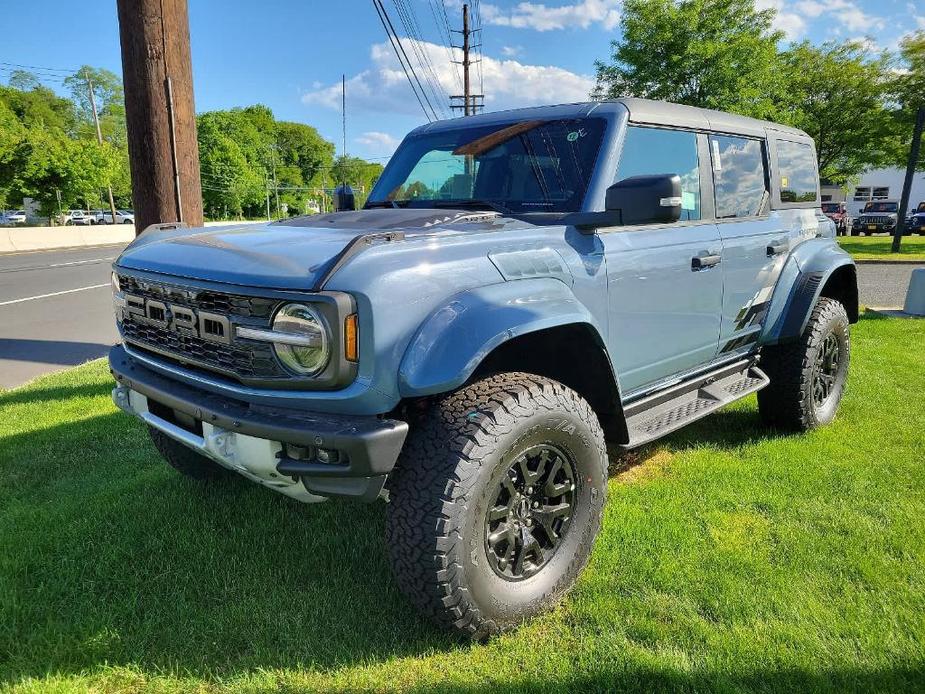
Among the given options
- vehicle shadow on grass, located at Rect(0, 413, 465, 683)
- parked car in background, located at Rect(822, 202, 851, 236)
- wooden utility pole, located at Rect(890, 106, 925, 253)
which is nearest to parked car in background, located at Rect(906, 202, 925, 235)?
parked car in background, located at Rect(822, 202, 851, 236)

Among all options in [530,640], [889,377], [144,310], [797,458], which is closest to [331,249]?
[144,310]

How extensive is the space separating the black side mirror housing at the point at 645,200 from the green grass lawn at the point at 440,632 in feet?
4.79

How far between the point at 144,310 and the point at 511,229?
1534 mm

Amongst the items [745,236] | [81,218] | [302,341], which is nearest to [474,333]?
[302,341]

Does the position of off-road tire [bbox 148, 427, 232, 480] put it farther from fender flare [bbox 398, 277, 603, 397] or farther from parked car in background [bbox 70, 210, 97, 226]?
parked car in background [bbox 70, 210, 97, 226]

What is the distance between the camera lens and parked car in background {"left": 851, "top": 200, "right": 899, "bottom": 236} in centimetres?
3209

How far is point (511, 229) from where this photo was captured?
2588 millimetres

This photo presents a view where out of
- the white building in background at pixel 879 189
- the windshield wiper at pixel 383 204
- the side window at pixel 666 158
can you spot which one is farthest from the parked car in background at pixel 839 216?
the windshield wiper at pixel 383 204

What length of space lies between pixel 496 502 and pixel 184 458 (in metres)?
1.90

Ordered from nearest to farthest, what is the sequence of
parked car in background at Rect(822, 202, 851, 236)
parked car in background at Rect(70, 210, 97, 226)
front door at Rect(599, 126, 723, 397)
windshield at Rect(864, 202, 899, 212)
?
front door at Rect(599, 126, 723, 397) → parked car in background at Rect(822, 202, 851, 236) → windshield at Rect(864, 202, 899, 212) → parked car in background at Rect(70, 210, 97, 226)

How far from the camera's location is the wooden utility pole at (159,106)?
4.78 m

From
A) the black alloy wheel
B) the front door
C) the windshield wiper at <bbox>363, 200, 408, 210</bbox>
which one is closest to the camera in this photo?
the black alloy wheel

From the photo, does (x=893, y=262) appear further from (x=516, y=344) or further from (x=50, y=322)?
(x=50, y=322)

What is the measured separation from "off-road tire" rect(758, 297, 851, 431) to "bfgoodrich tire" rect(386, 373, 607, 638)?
2173mm
